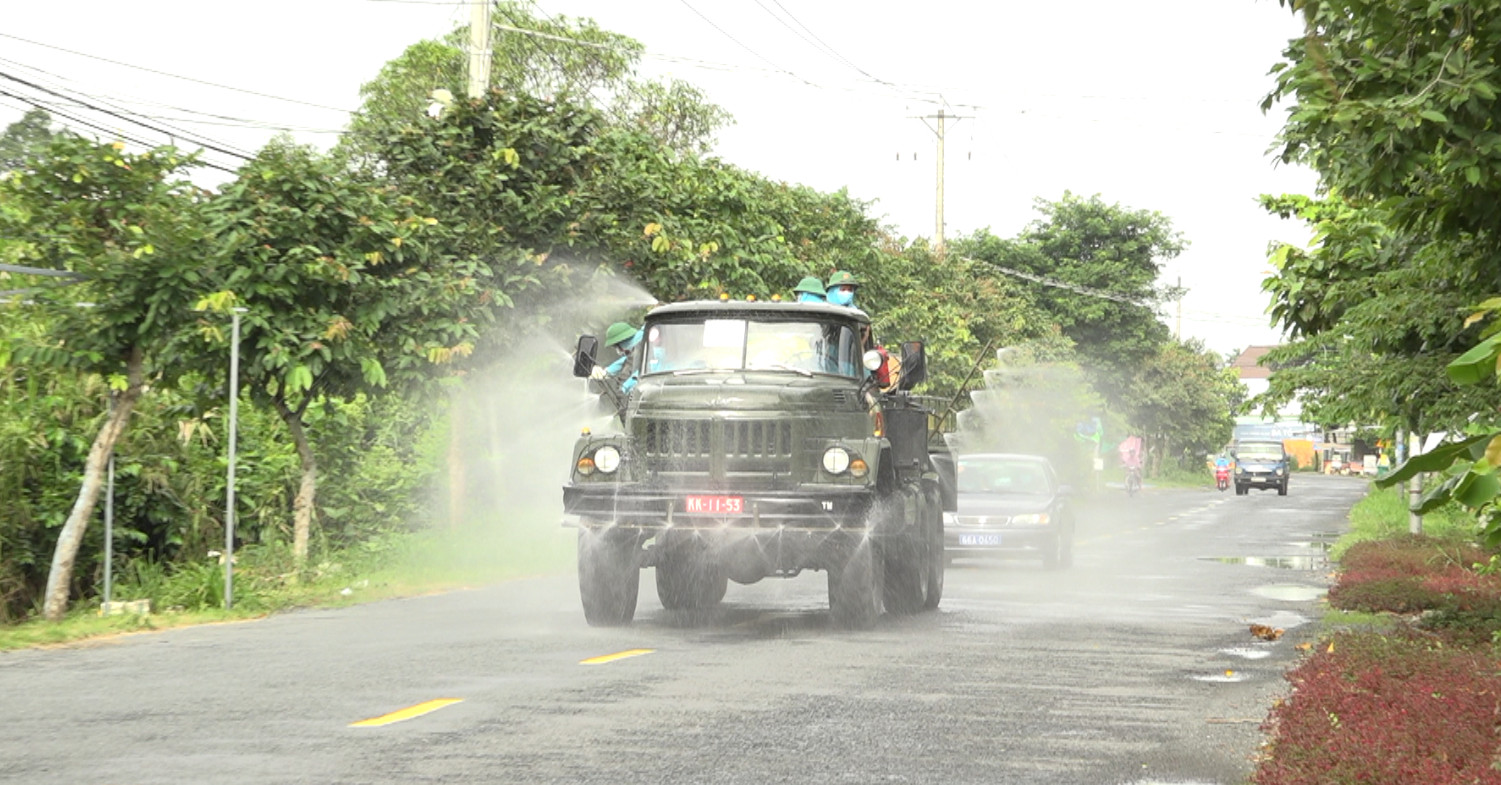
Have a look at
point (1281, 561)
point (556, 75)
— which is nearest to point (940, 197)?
point (556, 75)

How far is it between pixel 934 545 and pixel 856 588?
9.01 ft

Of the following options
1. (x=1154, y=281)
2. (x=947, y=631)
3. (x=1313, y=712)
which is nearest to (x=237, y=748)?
(x=1313, y=712)

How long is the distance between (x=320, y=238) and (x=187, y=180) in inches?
73.7

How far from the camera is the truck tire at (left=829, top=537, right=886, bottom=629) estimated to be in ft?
45.2

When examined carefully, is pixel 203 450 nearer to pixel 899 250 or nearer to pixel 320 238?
pixel 320 238

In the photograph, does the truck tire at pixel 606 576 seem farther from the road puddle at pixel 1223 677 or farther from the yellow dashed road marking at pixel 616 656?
the road puddle at pixel 1223 677

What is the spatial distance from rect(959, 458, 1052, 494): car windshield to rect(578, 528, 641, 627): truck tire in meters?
10.8

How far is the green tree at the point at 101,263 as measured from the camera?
598 inches

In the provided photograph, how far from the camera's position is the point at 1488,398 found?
11875mm

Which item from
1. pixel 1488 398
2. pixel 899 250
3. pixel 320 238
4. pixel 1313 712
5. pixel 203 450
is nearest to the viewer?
pixel 1313 712

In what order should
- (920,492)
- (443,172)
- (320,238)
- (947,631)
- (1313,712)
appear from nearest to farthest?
(1313,712) → (947,631) → (920,492) → (320,238) → (443,172)

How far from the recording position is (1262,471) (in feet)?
227

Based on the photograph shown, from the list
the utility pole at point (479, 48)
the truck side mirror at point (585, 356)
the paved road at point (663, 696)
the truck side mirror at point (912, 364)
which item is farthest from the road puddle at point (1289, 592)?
the utility pole at point (479, 48)

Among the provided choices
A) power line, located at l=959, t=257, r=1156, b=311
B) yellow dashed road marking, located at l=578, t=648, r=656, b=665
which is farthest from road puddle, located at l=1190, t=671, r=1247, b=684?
power line, located at l=959, t=257, r=1156, b=311
